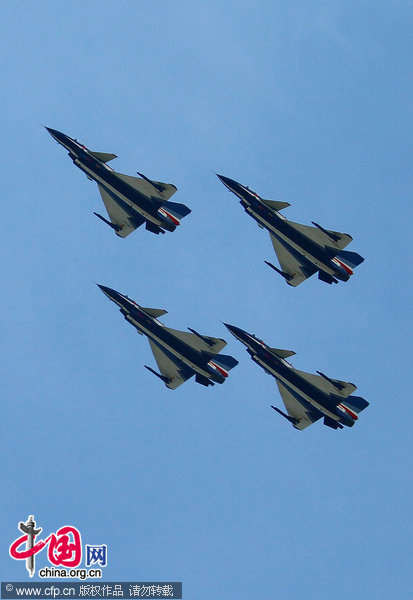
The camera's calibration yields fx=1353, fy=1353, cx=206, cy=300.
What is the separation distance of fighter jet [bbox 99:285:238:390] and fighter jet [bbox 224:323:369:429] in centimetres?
345

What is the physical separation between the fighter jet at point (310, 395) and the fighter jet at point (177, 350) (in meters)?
3.45

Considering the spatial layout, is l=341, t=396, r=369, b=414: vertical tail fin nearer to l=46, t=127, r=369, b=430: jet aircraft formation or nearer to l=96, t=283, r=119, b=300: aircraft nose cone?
l=46, t=127, r=369, b=430: jet aircraft formation

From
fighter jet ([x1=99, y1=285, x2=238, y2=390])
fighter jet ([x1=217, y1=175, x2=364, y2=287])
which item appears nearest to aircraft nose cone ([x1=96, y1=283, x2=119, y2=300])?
fighter jet ([x1=99, y1=285, x2=238, y2=390])

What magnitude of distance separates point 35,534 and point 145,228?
2795cm

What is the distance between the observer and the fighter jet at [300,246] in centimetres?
10238

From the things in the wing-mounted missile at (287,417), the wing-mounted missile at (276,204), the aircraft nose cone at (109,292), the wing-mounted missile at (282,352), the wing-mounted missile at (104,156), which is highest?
the wing-mounted missile at (104,156)

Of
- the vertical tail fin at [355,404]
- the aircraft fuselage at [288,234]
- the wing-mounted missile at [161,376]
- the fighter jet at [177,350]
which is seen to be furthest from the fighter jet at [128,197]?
the vertical tail fin at [355,404]

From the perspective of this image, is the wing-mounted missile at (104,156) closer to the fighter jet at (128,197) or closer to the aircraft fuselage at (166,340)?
the fighter jet at (128,197)

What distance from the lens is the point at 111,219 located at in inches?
4075

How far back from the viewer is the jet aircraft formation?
10012 centimetres

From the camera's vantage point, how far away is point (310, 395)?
330 feet

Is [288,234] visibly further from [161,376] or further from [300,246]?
[161,376]

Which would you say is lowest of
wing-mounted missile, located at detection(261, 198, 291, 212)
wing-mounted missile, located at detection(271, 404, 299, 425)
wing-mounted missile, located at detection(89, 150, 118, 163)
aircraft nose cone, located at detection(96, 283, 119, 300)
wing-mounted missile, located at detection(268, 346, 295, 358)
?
wing-mounted missile, located at detection(271, 404, 299, 425)

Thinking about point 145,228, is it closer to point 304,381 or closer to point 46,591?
point 304,381
